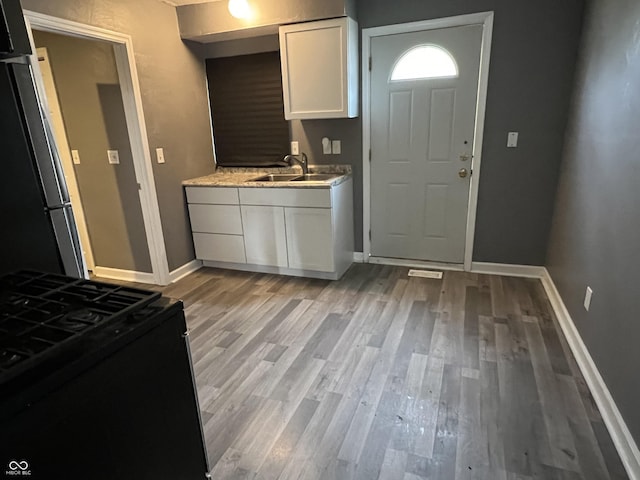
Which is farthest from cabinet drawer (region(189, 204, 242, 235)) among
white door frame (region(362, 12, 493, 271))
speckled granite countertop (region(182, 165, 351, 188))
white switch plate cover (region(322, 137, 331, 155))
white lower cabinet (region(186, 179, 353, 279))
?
white door frame (region(362, 12, 493, 271))

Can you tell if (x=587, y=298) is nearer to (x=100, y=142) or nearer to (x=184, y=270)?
(x=184, y=270)

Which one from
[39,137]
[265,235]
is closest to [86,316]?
[39,137]

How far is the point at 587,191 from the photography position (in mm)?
2395

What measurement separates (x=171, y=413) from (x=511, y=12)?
356 cm

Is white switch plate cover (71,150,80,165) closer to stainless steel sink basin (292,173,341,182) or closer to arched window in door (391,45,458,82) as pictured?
stainless steel sink basin (292,173,341,182)

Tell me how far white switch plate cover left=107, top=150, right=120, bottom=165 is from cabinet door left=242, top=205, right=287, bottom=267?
119 cm

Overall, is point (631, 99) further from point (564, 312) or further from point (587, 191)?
point (564, 312)

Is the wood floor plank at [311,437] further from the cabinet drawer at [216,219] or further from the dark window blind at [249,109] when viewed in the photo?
the dark window blind at [249,109]

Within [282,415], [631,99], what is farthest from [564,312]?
[282,415]

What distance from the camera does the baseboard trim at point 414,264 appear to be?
12.0 ft

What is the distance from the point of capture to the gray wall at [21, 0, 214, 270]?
2.99m

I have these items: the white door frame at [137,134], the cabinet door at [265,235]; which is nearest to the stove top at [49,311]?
the white door frame at [137,134]

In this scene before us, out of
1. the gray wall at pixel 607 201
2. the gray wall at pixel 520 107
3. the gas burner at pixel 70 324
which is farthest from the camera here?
the gray wall at pixel 520 107

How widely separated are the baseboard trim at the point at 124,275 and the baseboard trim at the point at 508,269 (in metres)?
3.11
